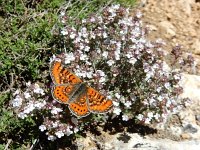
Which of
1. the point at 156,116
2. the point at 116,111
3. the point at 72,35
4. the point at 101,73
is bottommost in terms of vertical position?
the point at 156,116

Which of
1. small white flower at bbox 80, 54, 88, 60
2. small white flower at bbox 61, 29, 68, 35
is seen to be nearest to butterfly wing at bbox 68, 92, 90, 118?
small white flower at bbox 80, 54, 88, 60

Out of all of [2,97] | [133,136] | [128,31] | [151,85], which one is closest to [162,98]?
[151,85]

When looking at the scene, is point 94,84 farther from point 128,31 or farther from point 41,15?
point 41,15

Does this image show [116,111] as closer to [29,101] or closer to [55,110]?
[55,110]

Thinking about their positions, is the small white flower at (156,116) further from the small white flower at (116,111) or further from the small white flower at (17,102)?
the small white flower at (17,102)

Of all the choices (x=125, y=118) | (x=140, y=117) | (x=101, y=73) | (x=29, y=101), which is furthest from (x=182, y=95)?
(x=29, y=101)

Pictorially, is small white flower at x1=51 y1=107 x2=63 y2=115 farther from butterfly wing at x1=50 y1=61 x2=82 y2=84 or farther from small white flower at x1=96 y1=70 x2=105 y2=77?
small white flower at x1=96 y1=70 x2=105 y2=77
